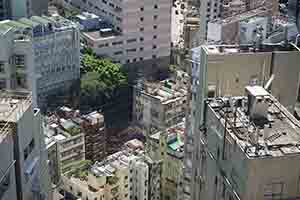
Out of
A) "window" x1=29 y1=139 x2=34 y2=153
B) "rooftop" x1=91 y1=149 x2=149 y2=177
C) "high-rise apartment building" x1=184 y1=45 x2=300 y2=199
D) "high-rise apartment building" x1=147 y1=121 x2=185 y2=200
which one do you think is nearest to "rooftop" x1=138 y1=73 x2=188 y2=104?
Result: "high-rise apartment building" x1=147 y1=121 x2=185 y2=200

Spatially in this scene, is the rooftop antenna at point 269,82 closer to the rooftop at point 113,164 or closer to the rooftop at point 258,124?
the rooftop at point 258,124

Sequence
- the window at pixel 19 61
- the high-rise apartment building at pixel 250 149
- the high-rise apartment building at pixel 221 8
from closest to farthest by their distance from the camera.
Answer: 1. the high-rise apartment building at pixel 250 149
2. the window at pixel 19 61
3. the high-rise apartment building at pixel 221 8

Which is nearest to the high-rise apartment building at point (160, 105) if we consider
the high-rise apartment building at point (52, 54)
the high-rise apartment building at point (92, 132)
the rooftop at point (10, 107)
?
the high-rise apartment building at point (92, 132)

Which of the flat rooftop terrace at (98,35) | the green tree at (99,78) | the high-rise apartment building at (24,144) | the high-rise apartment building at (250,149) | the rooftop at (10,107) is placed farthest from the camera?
the flat rooftop terrace at (98,35)

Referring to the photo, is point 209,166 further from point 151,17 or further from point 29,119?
point 151,17

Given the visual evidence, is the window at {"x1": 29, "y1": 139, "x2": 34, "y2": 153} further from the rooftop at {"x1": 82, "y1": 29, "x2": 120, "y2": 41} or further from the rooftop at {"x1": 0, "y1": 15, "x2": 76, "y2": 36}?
the rooftop at {"x1": 82, "y1": 29, "x2": 120, "y2": 41}

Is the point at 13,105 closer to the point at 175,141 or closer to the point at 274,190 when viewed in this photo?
the point at 274,190

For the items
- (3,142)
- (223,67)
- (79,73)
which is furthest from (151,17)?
(3,142)
